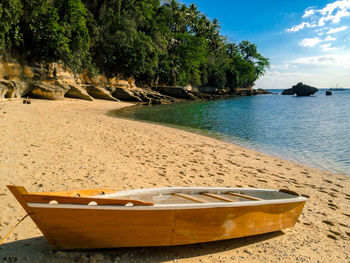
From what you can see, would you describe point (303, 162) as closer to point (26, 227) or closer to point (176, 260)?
point (176, 260)

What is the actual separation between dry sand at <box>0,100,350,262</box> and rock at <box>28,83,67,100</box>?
990cm

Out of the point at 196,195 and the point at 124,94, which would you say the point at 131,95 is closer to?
the point at 124,94

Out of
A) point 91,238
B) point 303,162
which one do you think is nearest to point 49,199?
point 91,238

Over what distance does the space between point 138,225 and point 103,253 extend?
64 cm

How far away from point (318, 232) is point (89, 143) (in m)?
7.06

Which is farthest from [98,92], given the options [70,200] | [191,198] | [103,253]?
[70,200]

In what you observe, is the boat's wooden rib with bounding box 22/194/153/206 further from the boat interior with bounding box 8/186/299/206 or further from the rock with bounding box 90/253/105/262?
the rock with bounding box 90/253/105/262

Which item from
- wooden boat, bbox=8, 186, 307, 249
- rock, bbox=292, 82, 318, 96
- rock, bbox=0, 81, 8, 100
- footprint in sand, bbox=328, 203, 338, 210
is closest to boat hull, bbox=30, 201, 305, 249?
wooden boat, bbox=8, 186, 307, 249

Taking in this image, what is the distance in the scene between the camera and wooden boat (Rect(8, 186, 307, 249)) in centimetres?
257

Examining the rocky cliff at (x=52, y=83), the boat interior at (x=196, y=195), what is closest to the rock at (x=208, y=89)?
the rocky cliff at (x=52, y=83)

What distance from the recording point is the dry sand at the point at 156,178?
3.15 metres

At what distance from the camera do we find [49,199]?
2.51m

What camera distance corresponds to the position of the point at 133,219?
9.15 ft

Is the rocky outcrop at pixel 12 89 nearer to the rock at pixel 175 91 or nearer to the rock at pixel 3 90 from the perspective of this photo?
the rock at pixel 3 90
